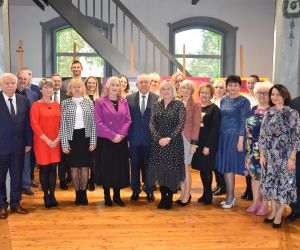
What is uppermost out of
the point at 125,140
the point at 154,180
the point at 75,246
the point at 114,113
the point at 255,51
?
the point at 255,51

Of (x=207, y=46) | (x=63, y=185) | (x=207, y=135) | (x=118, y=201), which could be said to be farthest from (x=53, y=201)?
(x=207, y=46)

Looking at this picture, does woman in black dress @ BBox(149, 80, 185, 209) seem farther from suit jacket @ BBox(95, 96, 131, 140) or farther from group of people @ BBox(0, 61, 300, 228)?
suit jacket @ BBox(95, 96, 131, 140)

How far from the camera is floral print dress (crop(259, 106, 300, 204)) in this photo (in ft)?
11.1

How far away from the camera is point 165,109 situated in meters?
3.90

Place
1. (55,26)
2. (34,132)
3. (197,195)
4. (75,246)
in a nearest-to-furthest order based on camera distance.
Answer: (75,246), (34,132), (197,195), (55,26)

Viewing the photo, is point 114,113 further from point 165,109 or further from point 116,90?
point 165,109

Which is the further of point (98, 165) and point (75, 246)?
point (98, 165)

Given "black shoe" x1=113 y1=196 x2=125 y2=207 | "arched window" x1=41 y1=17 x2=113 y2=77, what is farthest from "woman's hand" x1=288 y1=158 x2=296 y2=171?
"arched window" x1=41 y1=17 x2=113 y2=77

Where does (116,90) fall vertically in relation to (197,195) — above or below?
above

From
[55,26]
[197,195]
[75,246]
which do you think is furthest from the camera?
[55,26]

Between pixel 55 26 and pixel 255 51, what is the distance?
15.7 ft

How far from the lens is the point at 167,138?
3.82 metres

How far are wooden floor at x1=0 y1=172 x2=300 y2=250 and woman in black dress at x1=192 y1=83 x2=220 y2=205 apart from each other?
466mm

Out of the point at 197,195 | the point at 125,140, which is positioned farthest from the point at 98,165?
the point at 197,195
